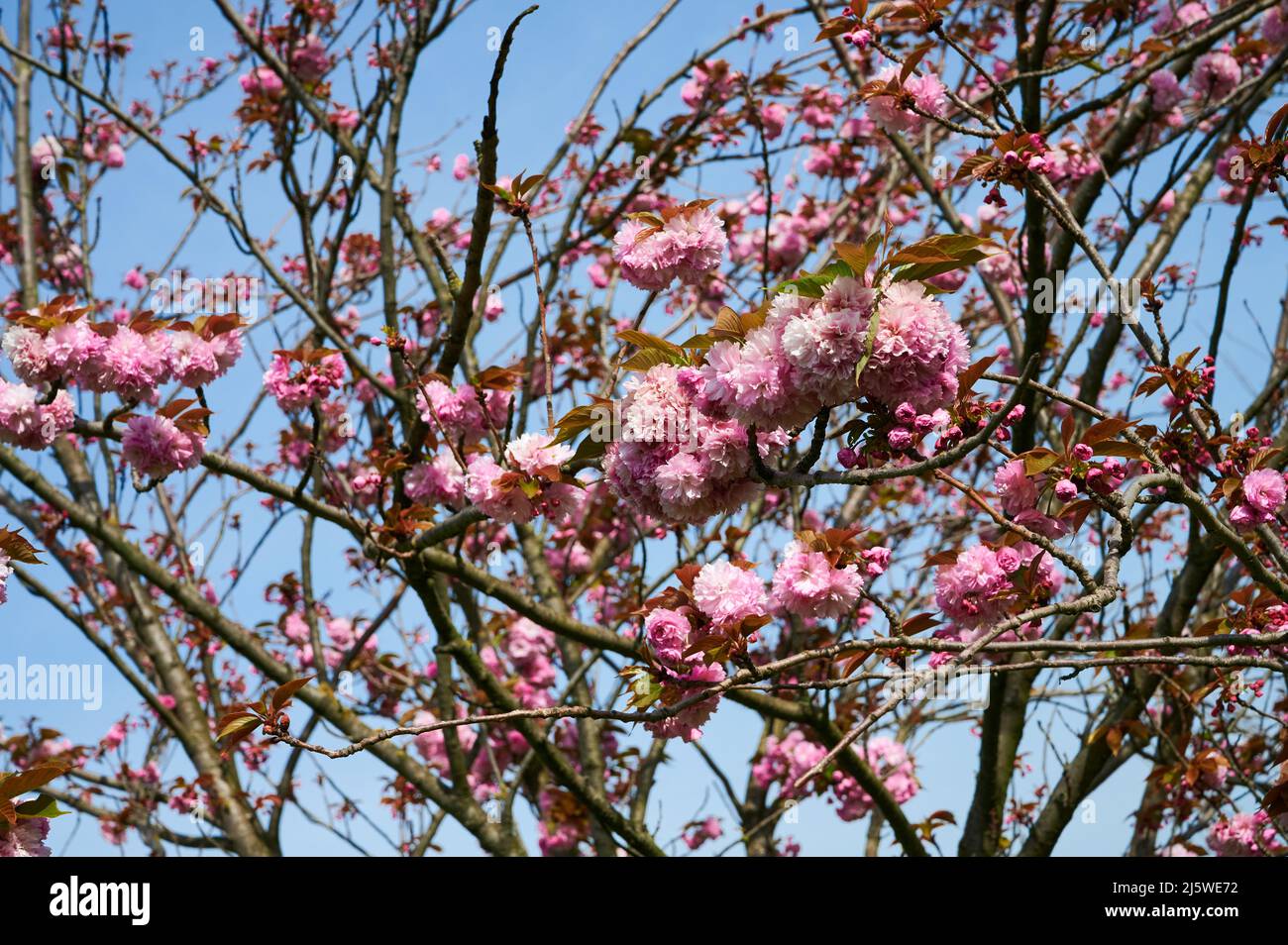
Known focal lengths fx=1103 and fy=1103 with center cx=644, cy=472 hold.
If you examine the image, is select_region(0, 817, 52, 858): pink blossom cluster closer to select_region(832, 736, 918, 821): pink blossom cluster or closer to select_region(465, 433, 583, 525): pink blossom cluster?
select_region(465, 433, 583, 525): pink blossom cluster

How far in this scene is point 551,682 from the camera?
17.6 feet

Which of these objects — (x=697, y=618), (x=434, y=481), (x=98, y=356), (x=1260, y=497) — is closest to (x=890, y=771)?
(x=434, y=481)

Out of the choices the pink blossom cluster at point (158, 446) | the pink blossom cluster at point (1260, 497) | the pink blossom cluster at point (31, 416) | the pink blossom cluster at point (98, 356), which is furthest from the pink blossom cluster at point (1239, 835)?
the pink blossom cluster at point (31, 416)

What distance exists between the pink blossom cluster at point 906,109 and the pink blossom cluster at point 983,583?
1.15m

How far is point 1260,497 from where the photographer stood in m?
2.03

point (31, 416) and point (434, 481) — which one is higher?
point (31, 416)

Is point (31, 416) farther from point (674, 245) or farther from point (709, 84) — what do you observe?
point (709, 84)

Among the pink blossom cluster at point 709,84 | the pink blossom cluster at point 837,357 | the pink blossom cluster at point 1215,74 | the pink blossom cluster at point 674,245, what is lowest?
the pink blossom cluster at point 837,357

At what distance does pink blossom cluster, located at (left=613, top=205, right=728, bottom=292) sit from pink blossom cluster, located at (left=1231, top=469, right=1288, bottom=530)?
42.2 inches

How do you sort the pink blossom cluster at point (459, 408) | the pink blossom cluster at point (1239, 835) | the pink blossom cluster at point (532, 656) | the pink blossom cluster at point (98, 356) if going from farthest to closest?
the pink blossom cluster at point (532, 656)
the pink blossom cluster at point (1239, 835)
the pink blossom cluster at point (459, 408)
the pink blossom cluster at point (98, 356)

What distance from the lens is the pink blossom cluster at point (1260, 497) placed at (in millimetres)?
2021

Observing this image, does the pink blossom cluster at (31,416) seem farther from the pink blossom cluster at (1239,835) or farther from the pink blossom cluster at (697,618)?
the pink blossom cluster at (1239,835)

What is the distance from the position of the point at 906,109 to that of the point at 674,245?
987mm
